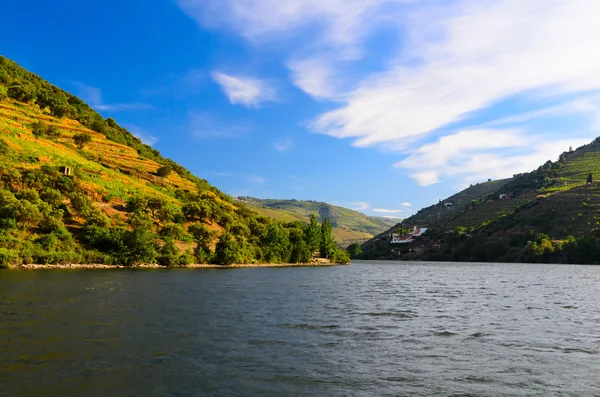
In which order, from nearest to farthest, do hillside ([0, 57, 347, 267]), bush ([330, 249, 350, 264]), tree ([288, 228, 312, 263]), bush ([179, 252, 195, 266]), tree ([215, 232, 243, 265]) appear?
hillside ([0, 57, 347, 267]), bush ([179, 252, 195, 266]), tree ([215, 232, 243, 265]), tree ([288, 228, 312, 263]), bush ([330, 249, 350, 264])

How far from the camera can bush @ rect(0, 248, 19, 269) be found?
60312 mm

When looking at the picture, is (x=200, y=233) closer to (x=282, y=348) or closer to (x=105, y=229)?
(x=105, y=229)

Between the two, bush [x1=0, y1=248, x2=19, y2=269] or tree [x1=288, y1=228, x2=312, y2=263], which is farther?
tree [x1=288, y1=228, x2=312, y2=263]

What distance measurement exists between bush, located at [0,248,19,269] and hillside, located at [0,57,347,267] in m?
0.16

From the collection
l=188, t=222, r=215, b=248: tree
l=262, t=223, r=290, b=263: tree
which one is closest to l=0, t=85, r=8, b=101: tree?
l=188, t=222, r=215, b=248: tree

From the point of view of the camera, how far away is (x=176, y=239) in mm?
98750

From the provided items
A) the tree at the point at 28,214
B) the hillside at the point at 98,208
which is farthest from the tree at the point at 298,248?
the tree at the point at 28,214

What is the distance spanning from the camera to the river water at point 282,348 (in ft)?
46.7

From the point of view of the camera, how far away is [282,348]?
19688 mm

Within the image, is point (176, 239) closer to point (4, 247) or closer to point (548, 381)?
point (4, 247)

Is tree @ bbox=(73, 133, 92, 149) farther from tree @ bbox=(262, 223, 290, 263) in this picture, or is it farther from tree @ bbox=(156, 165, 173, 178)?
tree @ bbox=(262, 223, 290, 263)

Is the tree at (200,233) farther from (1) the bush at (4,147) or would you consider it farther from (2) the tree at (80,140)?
(2) the tree at (80,140)

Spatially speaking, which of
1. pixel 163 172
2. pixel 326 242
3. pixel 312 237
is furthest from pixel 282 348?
pixel 326 242

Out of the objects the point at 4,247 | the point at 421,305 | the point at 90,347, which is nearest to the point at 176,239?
→ the point at 4,247
